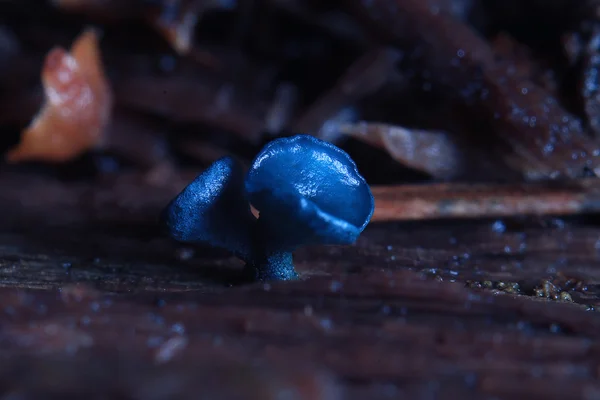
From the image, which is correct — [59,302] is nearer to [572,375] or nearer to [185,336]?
[185,336]

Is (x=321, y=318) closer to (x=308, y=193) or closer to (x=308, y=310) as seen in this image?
(x=308, y=310)

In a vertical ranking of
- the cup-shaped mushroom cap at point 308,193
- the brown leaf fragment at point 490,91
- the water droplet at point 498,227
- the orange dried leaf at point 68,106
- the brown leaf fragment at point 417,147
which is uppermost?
the brown leaf fragment at point 490,91

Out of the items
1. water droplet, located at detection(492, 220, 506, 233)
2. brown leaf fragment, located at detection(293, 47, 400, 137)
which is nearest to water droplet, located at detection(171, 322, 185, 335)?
water droplet, located at detection(492, 220, 506, 233)

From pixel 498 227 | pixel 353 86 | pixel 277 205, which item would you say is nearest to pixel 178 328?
pixel 277 205

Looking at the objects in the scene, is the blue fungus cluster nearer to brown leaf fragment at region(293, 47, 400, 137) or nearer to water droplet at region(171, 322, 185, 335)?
water droplet at region(171, 322, 185, 335)

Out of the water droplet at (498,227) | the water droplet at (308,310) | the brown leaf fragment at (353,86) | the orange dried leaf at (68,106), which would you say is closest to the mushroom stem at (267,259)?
the water droplet at (308,310)

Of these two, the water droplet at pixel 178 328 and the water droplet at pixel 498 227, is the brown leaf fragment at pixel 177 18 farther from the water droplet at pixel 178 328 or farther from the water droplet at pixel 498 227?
the water droplet at pixel 178 328

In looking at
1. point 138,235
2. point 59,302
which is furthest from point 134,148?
point 59,302
